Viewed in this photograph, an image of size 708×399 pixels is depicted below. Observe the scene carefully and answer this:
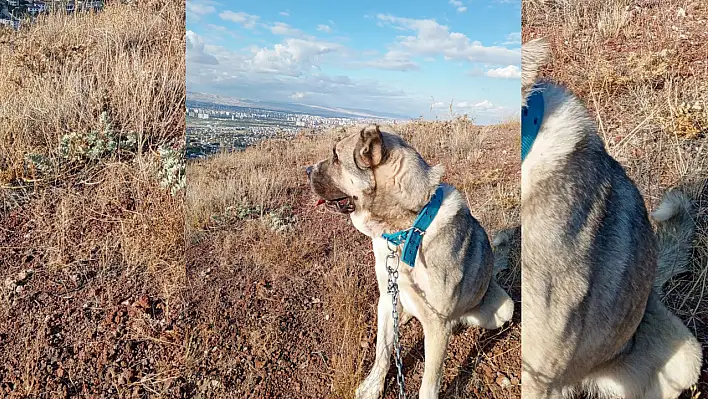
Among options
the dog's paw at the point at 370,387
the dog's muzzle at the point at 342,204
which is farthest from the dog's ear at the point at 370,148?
the dog's paw at the point at 370,387

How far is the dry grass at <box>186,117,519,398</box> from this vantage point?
230cm

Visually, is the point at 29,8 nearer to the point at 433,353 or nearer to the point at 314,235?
the point at 314,235

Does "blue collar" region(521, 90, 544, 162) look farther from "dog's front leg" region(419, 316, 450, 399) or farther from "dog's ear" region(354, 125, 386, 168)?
"dog's front leg" region(419, 316, 450, 399)

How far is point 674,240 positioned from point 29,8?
6730 millimetres

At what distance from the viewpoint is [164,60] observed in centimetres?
436

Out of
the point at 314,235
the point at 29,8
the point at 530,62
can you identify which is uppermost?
the point at 29,8

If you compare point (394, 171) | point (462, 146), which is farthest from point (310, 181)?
point (462, 146)

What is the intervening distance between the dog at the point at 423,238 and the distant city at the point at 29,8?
4640 mm

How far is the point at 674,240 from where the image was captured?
286cm

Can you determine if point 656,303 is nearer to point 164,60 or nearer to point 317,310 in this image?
point 317,310

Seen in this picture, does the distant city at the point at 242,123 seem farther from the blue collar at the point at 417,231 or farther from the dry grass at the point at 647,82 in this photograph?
the dry grass at the point at 647,82

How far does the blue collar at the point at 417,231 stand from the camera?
7.83ft

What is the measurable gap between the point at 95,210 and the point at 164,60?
150cm

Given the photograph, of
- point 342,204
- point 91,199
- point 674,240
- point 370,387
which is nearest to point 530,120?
point 342,204
